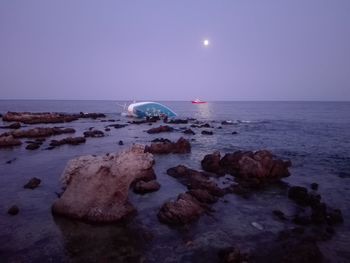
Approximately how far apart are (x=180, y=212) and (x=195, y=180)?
4.99 m

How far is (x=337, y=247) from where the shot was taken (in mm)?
10250

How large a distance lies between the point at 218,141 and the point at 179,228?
87.6 ft

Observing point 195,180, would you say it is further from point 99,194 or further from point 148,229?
point 99,194

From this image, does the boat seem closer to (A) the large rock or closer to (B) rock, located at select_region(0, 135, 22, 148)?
(B) rock, located at select_region(0, 135, 22, 148)

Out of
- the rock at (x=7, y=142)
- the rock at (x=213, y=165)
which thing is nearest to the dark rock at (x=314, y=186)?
the rock at (x=213, y=165)

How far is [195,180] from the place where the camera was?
16906 millimetres

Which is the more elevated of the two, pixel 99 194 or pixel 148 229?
pixel 99 194

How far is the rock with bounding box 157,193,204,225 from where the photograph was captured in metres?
11.9

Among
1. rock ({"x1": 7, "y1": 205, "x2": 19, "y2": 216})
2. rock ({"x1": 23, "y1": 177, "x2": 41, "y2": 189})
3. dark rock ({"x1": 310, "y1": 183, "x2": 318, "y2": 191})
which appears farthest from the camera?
dark rock ({"x1": 310, "y1": 183, "x2": 318, "y2": 191})

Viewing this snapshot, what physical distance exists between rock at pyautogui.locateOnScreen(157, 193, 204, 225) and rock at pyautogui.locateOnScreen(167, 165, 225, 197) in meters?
2.84

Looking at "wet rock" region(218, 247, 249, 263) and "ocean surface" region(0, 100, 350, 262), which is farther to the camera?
"ocean surface" region(0, 100, 350, 262)

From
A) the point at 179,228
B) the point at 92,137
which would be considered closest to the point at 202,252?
the point at 179,228

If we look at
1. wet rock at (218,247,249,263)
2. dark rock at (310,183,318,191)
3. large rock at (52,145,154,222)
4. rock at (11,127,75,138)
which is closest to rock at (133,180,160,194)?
large rock at (52,145,154,222)

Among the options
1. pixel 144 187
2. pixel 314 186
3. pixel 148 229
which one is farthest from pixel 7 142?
pixel 314 186
